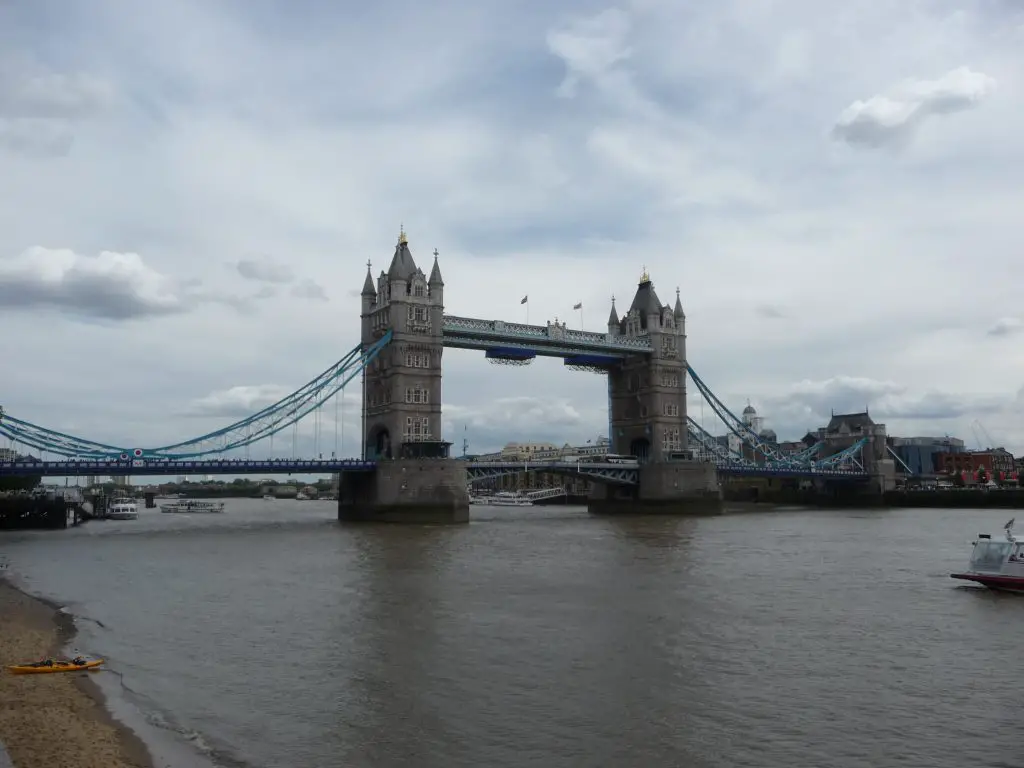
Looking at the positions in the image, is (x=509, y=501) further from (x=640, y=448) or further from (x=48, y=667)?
(x=48, y=667)

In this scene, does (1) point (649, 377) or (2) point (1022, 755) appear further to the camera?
(1) point (649, 377)

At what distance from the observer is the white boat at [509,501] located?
14112cm

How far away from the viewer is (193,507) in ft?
474

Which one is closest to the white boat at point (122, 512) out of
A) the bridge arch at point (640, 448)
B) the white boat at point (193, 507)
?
the white boat at point (193, 507)

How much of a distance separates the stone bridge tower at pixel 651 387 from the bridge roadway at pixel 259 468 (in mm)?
8245

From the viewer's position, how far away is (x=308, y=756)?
1571 centimetres

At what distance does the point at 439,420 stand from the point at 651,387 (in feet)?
100

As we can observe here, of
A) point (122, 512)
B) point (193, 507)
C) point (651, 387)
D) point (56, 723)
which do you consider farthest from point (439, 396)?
point (193, 507)

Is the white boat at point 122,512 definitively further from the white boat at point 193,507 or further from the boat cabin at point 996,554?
the boat cabin at point 996,554

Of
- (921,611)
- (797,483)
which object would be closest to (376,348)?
(921,611)

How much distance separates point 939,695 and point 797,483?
5261 inches

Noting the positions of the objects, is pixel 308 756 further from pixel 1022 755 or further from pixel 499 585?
pixel 499 585

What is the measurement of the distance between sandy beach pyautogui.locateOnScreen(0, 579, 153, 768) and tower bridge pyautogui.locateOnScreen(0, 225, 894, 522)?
52.2m

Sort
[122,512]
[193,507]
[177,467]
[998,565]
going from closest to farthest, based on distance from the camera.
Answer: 1. [998,565]
2. [177,467]
3. [122,512]
4. [193,507]
